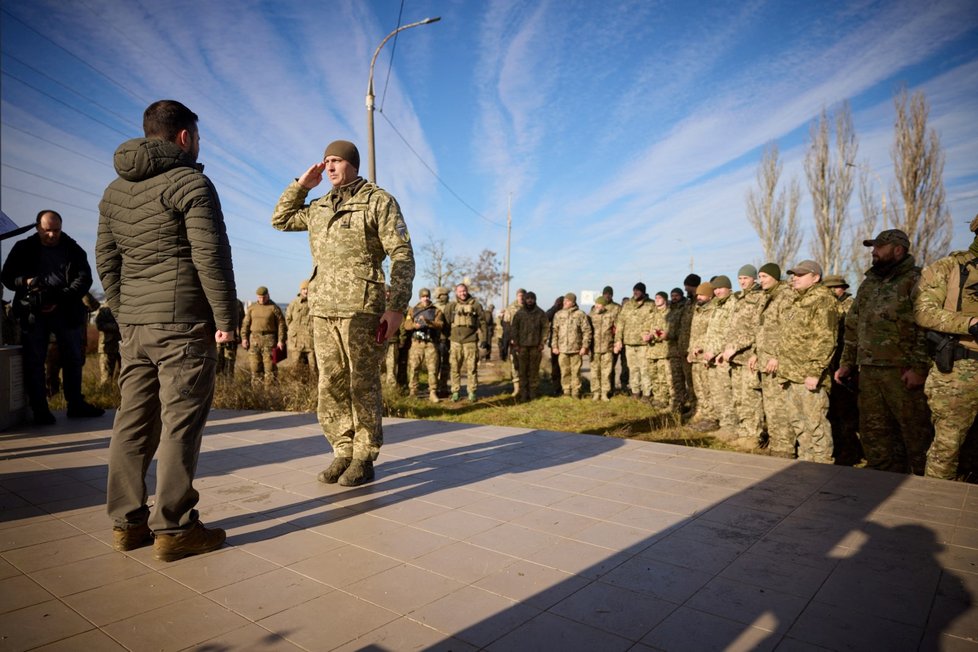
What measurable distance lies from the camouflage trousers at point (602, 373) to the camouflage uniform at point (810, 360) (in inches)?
243

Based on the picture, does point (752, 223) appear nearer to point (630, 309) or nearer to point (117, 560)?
point (630, 309)

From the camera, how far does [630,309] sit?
1191 cm

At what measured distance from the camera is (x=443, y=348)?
483 inches

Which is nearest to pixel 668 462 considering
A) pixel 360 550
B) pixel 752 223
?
pixel 360 550

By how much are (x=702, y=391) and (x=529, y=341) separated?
3862mm

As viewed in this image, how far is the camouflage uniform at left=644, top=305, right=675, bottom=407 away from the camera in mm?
10766

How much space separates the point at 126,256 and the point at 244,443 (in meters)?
2.90

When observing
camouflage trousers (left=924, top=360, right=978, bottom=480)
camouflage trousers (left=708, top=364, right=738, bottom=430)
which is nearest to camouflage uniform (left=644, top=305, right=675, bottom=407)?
camouflage trousers (left=708, top=364, right=738, bottom=430)

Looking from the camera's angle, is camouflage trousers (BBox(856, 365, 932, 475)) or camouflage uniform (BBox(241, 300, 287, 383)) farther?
camouflage uniform (BBox(241, 300, 287, 383))

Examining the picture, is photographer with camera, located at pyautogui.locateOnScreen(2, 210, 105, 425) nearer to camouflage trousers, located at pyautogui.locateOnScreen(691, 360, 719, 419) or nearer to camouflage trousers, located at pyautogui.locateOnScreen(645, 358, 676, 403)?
camouflage trousers, located at pyautogui.locateOnScreen(691, 360, 719, 419)

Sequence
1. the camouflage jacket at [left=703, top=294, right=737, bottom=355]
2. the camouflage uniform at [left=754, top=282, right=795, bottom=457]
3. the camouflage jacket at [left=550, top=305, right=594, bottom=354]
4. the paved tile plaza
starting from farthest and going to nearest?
the camouflage jacket at [left=550, top=305, right=594, bottom=354] < the camouflage jacket at [left=703, top=294, right=737, bottom=355] < the camouflage uniform at [left=754, top=282, right=795, bottom=457] < the paved tile plaza

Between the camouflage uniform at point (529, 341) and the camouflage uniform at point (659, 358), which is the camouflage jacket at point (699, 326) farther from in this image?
the camouflage uniform at point (529, 341)

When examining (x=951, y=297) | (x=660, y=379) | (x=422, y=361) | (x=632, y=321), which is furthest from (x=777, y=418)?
(x=422, y=361)

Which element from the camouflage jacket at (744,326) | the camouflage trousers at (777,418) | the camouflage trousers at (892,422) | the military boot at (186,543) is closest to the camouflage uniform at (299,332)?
the camouflage jacket at (744,326)
